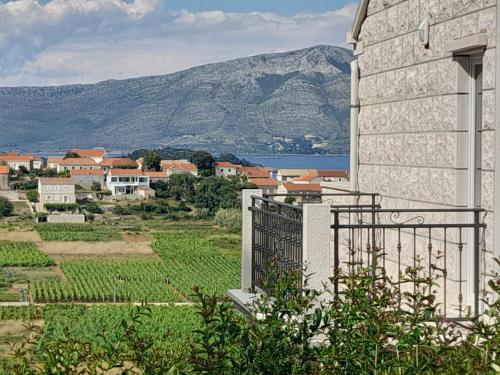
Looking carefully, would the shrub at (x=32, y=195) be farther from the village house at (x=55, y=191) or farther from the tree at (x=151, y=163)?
the tree at (x=151, y=163)

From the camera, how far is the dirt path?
60688mm

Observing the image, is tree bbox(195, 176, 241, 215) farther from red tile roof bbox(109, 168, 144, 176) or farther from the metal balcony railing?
the metal balcony railing

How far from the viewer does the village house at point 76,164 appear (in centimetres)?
10131

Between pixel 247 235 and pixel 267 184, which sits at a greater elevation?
pixel 247 235

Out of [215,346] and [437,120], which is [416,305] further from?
[437,120]

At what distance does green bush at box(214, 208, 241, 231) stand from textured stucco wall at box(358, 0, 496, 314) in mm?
69273

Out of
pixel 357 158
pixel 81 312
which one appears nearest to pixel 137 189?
pixel 81 312

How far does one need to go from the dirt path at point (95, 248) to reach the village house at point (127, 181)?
27.6m

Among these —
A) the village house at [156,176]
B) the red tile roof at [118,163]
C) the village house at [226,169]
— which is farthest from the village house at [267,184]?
the red tile roof at [118,163]

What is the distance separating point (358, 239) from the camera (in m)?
6.99

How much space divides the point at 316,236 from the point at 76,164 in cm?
10036

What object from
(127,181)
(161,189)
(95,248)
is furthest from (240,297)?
(127,181)

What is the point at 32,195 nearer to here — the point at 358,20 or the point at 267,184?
the point at 267,184

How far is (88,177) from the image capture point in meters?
96.8
